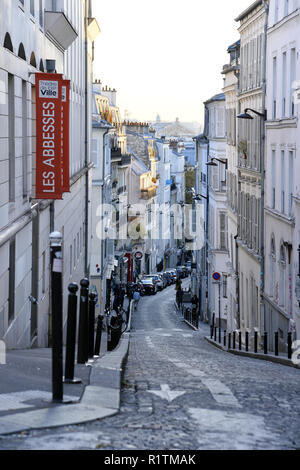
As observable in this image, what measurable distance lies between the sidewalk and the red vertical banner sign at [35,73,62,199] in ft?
28.8

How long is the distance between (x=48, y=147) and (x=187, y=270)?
86167 millimetres

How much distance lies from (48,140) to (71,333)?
11.4 metres

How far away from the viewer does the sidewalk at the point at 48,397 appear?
7.31 meters

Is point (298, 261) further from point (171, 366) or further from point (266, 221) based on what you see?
point (171, 366)

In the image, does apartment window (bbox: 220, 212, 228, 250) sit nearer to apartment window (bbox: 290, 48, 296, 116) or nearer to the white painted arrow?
apartment window (bbox: 290, 48, 296, 116)

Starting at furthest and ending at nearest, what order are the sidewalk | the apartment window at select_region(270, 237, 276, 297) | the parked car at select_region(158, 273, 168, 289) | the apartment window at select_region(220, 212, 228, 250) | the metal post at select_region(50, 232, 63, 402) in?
the parked car at select_region(158, 273, 168, 289)
the apartment window at select_region(220, 212, 228, 250)
the apartment window at select_region(270, 237, 276, 297)
the metal post at select_region(50, 232, 63, 402)
the sidewalk

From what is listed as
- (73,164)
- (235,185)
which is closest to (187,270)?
(235,185)

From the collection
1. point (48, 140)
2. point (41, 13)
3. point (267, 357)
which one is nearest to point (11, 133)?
point (48, 140)

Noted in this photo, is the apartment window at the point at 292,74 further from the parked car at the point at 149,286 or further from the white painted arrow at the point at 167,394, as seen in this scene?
the parked car at the point at 149,286

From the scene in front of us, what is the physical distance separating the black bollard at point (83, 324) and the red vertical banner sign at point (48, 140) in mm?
8061

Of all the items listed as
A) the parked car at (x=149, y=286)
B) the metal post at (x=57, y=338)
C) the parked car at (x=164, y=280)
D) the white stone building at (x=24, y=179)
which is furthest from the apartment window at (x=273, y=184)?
the parked car at (x=164, y=280)

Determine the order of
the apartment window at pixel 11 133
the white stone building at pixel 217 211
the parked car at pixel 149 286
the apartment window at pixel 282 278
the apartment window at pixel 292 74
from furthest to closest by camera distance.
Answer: the parked car at pixel 149 286 → the white stone building at pixel 217 211 → the apartment window at pixel 282 278 → the apartment window at pixel 292 74 → the apartment window at pixel 11 133

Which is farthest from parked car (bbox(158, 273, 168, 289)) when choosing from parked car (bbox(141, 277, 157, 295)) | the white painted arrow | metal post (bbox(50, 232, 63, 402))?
metal post (bbox(50, 232, 63, 402))

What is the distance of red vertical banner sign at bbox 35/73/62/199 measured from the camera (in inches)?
773
